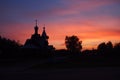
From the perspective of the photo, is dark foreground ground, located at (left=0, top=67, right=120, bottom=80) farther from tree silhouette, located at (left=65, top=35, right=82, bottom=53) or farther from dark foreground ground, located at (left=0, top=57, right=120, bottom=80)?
tree silhouette, located at (left=65, top=35, right=82, bottom=53)

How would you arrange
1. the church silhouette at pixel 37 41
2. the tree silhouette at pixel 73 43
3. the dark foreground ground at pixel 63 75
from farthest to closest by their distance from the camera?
the tree silhouette at pixel 73 43
the church silhouette at pixel 37 41
the dark foreground ground at pixel 63 75

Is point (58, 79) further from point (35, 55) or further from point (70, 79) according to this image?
point (35, 55)

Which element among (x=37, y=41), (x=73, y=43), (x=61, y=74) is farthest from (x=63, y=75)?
(x=73, y=43)

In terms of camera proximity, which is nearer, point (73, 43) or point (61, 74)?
point (61, 74)

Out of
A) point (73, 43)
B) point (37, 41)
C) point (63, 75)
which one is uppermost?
point (73, 43)

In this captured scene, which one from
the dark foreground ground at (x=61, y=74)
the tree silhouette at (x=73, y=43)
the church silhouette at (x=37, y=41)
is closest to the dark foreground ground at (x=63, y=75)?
the dark foreground ground at (x=61, y=74)

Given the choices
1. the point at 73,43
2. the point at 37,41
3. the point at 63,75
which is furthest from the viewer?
the point at 73,43

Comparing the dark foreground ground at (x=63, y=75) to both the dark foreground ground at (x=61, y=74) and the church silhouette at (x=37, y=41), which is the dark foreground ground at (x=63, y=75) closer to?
the dark foreground ground at (x=61, y=74)

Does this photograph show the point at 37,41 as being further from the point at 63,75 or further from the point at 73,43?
the point at 73,43

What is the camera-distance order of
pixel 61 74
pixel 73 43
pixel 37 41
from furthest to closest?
1. pixel 73 43
2. pixel 37 41
3. pixel 61 74

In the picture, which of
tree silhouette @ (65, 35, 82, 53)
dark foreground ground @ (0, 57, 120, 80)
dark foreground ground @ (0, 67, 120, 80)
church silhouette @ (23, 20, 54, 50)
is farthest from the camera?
tree silhouette @ (65, 35, 82, 53)

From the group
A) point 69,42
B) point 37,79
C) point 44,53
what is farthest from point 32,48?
point 69,42

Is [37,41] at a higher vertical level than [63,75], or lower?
higher

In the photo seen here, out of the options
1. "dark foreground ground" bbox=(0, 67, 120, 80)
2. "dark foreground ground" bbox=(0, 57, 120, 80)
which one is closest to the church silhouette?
"dark foreground ground" bbox=(0, 57, 120, 80)
